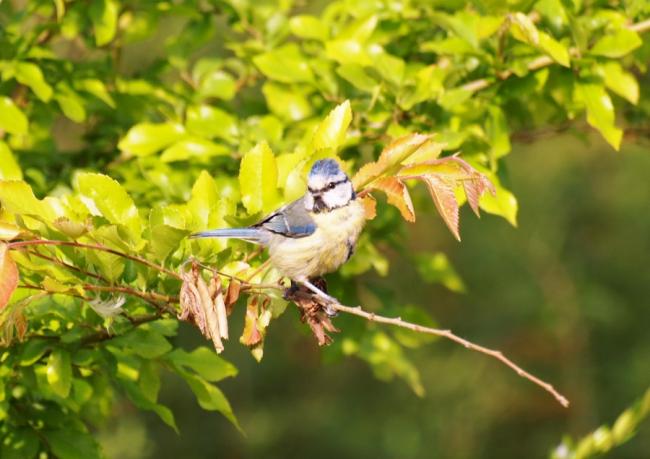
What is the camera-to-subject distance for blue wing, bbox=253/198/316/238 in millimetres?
1906

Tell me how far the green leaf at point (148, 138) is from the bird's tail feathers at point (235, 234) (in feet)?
2.13

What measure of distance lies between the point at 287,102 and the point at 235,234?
880mm

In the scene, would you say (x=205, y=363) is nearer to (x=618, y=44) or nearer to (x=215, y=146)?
(x=215, y=146)

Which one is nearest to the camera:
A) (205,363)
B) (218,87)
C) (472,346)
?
(472,346)

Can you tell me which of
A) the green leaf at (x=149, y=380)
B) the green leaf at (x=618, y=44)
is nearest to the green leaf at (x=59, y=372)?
the green leaf at (x=149, y=380)

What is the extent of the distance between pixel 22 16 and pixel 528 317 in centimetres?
462

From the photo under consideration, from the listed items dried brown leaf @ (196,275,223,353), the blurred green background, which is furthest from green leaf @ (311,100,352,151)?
the blurred green background

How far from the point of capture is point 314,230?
2010 mm

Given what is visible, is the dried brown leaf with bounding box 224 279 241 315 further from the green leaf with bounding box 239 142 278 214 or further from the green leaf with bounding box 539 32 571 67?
the green leaf with bounding box 539 32 571 67

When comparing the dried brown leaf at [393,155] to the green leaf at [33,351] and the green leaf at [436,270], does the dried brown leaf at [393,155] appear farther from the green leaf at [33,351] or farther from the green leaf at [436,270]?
the green leaf at [436,270]

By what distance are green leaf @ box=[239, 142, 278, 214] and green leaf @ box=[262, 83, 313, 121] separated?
2.25ft

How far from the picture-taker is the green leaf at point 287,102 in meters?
2.63

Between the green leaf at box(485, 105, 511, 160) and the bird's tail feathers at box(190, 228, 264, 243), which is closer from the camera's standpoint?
the bird's tail feathers at box(190, 228, 264, 243)

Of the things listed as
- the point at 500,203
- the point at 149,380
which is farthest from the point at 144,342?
the point at 500,203
